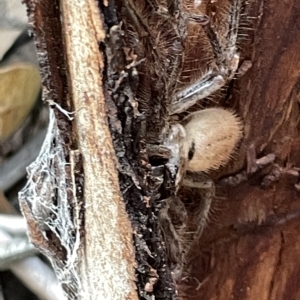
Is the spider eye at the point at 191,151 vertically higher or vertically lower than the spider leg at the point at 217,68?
lower

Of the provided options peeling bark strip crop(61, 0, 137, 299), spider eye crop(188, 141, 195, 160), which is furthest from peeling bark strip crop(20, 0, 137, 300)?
spider eye crop(188, 141, 195, 160)

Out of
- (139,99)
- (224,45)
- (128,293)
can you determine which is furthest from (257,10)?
(128,293)

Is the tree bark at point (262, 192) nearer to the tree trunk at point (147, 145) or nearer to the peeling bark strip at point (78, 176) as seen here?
the tree trunk at point (147, 145)

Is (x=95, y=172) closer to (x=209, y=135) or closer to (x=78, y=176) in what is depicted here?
(x=78, y=176)

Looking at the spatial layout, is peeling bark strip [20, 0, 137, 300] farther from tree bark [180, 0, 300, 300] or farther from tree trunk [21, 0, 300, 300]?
tree bark [180, 0, 300, 300]

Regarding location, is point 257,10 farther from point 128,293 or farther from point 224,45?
point 128,293

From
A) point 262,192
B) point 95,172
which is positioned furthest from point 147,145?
point 262,192

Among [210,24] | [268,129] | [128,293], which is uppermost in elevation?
[210,24]

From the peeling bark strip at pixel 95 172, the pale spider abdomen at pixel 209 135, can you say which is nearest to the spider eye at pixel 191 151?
the pale spider abdomen at pixel 209 135
